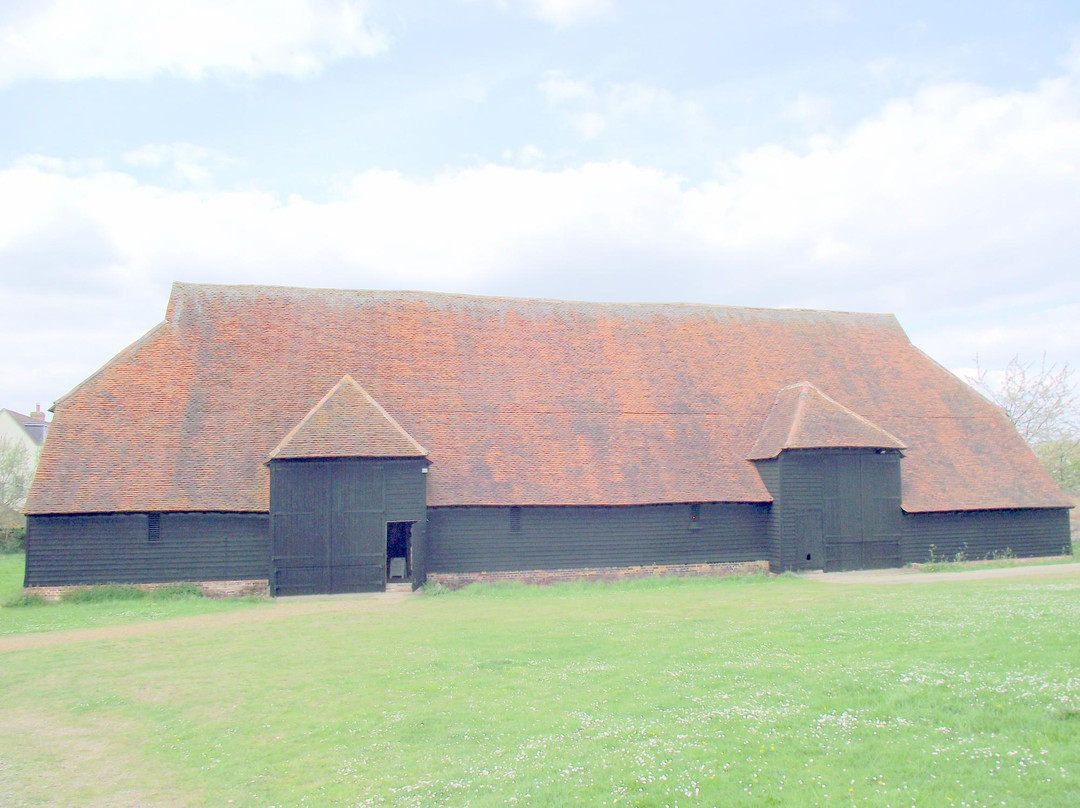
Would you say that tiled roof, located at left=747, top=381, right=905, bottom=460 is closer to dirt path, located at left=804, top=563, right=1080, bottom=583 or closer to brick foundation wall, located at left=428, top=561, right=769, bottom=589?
brick foundation wall, located at left=428, top=561, right=769, bottom=589

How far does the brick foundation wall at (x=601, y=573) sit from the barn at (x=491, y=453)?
93 mm

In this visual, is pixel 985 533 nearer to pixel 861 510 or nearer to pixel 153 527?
pixel 861 510

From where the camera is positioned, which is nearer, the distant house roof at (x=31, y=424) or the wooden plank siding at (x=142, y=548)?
the wooden plank siding at (x=142, y=548)

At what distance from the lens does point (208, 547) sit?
78.9ft

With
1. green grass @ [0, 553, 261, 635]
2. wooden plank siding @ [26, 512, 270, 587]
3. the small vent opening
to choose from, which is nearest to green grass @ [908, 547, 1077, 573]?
wooden plank siding @ [26, 512, 270, 587]

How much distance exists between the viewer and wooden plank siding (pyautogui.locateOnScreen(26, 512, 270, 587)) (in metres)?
23.4

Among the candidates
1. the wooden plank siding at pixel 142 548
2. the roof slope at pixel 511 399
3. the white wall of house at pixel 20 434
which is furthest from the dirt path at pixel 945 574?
the white wall of house at pixel 20 434

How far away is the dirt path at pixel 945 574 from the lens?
24.8 meters

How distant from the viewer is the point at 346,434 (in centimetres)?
2430

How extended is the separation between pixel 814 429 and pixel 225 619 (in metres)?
18.4

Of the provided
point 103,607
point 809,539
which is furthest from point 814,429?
point 103,607

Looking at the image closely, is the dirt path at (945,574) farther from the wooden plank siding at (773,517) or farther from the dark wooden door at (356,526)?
the dark wooden door at (356,526)

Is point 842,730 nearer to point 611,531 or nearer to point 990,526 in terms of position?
point 611,531

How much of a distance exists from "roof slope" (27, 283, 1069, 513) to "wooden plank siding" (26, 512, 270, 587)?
64cm
